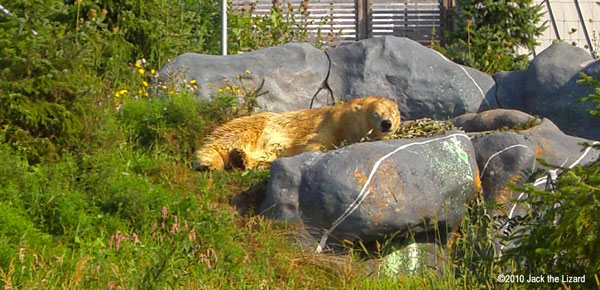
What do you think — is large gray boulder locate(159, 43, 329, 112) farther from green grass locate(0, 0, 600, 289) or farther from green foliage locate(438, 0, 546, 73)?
green foliage locate(438, 0, 546, 73)

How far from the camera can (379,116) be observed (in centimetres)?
911

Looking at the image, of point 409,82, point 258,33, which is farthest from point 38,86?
point 258,33

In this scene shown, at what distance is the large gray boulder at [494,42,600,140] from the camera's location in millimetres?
10695

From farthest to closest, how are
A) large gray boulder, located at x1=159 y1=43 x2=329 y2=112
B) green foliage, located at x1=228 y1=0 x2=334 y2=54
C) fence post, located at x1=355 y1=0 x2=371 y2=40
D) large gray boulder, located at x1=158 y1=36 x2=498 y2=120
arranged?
fence post, located at x1=355 y1=0 x2=371 y2=40
green foliage, located at x1=228 y1=0 x2=334 y2=54
large gray boulder, located at x1=158 y1=36 x2=498 y2=120
large gray boulder, located at x1=159 y1=43 x2=329 y2=112

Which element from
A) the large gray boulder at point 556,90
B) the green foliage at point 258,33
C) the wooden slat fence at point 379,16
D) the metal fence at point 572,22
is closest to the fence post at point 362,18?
the wooden slat fence at point 379,16

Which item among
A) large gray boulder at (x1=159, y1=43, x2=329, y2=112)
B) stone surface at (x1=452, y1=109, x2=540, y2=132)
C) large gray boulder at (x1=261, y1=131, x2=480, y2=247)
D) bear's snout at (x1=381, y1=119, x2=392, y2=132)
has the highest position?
large gray boulder at (x1=159, y1=43, x2=329, y2=112)

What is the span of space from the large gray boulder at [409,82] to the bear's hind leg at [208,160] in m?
2.13

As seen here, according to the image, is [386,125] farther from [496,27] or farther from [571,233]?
[496,27]

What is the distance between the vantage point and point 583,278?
5301 mm

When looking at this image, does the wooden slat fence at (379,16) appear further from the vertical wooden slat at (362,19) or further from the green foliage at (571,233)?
the green foliage at (571,233)

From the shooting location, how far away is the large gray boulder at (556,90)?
10.7 m

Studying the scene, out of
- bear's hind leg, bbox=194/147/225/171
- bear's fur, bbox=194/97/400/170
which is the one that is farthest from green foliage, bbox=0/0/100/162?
bear's fur, bbox=194/97/400/170

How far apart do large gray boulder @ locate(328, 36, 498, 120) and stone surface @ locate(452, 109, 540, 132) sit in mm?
740

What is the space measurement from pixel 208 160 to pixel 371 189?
176cm
